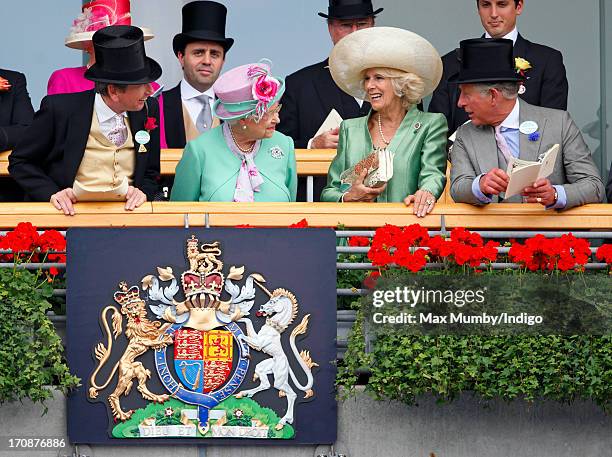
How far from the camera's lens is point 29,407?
8742mm

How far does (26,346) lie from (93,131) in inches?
56.9

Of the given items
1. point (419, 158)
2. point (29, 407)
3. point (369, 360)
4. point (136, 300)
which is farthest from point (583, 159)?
point (29, 407)

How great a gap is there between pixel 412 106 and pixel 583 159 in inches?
36.5

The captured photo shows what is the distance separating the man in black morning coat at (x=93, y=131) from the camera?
9484 millimetres

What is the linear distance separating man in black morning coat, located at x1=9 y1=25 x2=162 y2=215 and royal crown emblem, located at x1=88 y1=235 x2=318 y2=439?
2.82 feet

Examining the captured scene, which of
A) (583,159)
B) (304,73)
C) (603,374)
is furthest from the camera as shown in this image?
(304,73)

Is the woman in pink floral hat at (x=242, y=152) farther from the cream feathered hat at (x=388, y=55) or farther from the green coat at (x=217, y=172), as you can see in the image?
the cream feathered hat at (x=388, y=55)

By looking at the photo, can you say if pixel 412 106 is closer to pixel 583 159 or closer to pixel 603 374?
pixel 583 159

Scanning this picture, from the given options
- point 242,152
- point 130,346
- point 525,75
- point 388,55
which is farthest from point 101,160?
point 525,75

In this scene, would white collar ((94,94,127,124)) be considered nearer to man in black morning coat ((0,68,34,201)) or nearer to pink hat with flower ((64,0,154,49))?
man in black morning coat ((0,68,34,201))

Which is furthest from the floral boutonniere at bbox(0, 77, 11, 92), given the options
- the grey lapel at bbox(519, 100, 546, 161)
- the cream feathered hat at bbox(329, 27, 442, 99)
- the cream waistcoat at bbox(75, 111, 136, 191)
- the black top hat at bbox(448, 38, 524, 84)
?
the grey lapel at bbox(519, 100, 546, 161)

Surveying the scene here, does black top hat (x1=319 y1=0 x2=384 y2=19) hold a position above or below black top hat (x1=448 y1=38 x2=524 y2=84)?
above

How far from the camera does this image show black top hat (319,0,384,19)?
1084cm

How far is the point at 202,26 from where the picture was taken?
1099 cm
